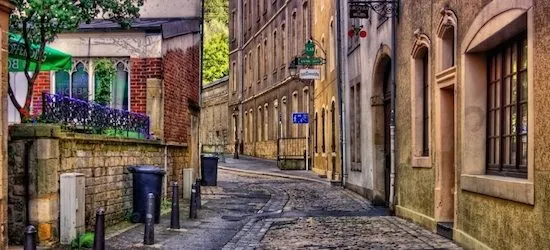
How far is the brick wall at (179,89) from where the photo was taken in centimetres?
1672

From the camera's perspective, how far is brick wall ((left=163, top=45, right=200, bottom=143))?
16719 millimetres

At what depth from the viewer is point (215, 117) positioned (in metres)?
54.1

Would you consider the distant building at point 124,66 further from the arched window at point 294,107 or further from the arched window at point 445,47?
the arched window at point 294,107

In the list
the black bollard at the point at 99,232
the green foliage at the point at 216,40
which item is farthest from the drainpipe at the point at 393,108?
the green foliage at the point at 216,40

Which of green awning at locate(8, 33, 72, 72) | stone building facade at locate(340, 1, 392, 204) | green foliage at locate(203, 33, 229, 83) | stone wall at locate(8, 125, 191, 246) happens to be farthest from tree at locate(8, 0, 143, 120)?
green foliage at locate(203, 33, 229, 83)

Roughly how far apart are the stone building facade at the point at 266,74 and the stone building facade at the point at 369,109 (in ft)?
37.4

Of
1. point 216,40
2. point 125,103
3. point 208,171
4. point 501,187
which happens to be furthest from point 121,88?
point 216,40

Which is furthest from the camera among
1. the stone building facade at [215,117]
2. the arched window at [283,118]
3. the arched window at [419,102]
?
the stone building facade at [215,117]

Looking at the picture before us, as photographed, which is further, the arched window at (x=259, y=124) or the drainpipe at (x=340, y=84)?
the arched window at (x=259, y=124)

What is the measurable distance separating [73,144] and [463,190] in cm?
523

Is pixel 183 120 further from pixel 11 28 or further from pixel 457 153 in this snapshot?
pixel 457 153

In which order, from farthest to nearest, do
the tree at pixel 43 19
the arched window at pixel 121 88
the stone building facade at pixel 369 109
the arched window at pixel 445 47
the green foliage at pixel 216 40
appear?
1. the green foliage at pixel 216 40
2. the stone building facade at pixel 369 109
3. the arched window at pixel 121 88
4. the arched window at pixel 445 47
5. the tree at pixel 43 19

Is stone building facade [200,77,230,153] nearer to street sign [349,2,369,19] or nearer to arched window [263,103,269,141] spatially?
arched window [263,103,269,141]

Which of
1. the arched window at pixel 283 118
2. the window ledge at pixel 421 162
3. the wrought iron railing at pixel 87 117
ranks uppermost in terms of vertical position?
the arched window at pixel 283 118
